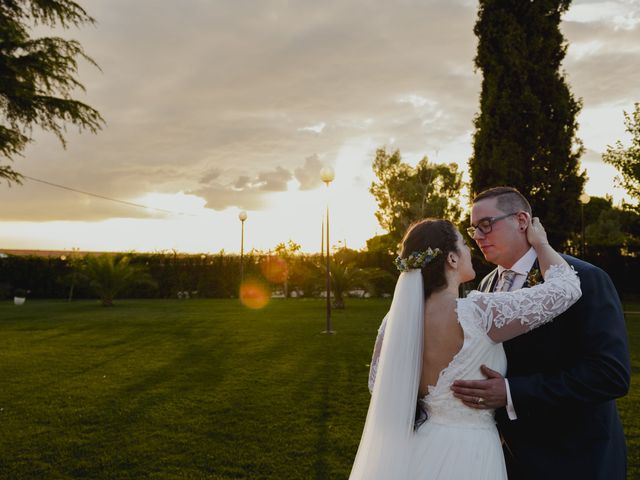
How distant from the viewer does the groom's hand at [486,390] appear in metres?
2.51

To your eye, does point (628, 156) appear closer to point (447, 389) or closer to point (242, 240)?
point (242, 240)

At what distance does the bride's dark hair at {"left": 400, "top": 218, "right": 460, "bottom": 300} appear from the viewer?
272 cm

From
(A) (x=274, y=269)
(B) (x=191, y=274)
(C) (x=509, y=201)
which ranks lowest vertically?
Result: (C) (x=509, y=201)

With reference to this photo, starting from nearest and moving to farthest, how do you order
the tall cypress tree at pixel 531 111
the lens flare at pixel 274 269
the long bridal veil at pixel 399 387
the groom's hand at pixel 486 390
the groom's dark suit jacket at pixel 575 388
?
1. the groom's dark suit jacket at pixel 575 388
2. the groom's hand at pixel 486 390
3. the long bridal veil at pixel 399 387
4. the tall cypress tree at pixel 531 111
5. the lens flare at pixel 274 269

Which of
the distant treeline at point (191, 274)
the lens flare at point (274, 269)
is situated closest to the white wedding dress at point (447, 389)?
the distant treeline at point (191, 274)

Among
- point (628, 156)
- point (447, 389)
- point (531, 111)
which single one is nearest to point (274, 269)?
point (531, 111)

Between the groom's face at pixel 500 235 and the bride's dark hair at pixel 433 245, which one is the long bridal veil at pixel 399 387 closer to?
A: the bride's dark hair at pixel 433 245

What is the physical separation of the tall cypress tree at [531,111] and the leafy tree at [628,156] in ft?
29.5

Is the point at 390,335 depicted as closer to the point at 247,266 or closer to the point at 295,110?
the point at 295,110

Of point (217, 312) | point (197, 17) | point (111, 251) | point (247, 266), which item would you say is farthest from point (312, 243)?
point (197, 17)

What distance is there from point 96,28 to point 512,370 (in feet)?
67.0

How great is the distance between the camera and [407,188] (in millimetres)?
51344

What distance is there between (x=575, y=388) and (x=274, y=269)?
2935cm

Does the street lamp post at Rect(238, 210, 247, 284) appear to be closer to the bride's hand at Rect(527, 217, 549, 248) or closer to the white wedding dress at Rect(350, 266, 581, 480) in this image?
the white wedding dress at Rect(350, 266, 581, 480)
